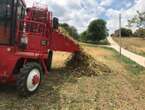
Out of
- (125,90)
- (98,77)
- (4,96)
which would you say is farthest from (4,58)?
(98,77)

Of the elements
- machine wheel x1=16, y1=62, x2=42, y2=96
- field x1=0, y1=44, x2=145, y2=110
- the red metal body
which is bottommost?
field x1=0, y1=44, x2=145, y2=110

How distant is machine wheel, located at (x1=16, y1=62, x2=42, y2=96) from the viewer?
8.93 m

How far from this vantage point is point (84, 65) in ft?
47.3

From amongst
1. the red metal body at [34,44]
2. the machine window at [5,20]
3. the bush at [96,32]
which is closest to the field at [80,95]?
the red metal body at [34,44]

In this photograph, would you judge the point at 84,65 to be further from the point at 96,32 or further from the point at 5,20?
the point at 96,32

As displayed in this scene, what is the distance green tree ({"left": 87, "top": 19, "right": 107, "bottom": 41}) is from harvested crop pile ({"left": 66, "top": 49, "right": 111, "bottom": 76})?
85.0m

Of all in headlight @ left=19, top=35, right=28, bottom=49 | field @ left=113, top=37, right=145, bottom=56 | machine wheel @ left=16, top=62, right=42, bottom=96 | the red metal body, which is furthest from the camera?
field @ left=113, top=37, right=145, bottom=56

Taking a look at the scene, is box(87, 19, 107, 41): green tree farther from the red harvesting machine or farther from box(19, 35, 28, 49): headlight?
box(19, 35, 28, 49): headlight

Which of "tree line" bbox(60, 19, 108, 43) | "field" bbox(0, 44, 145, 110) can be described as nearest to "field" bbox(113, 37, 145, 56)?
"tree line" bbox(60, 19, 108, 43)

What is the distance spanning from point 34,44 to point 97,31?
3661 inches

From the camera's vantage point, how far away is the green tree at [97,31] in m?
100

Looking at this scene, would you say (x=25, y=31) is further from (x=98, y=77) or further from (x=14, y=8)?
(x=98, y=77)

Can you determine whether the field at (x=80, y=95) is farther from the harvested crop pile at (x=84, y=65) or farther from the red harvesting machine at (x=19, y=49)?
the red harvesting machine at (x=19, y=49)

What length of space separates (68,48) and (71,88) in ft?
10.9
